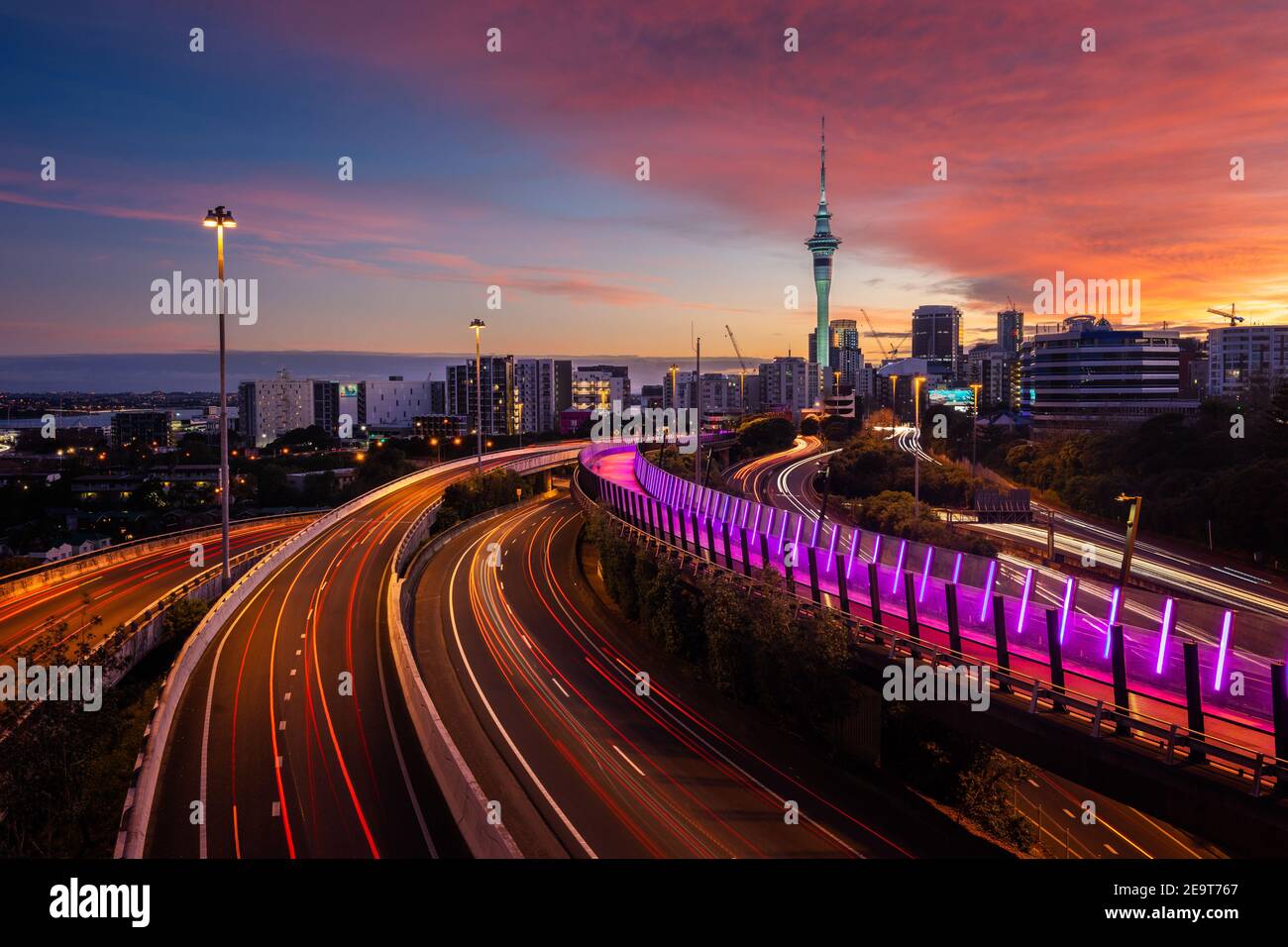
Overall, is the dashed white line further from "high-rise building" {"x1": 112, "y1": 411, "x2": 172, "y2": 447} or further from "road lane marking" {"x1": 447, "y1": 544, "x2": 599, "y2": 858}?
"high-rise building" {"x1": 112, "y1": 411, "x2": 172, "y2": 447}

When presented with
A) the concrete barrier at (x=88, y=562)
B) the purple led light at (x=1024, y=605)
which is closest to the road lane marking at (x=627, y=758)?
the purple led light at (x=1024, y=605)

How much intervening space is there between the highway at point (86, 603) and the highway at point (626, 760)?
9696 mm

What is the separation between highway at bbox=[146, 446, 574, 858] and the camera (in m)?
14.1

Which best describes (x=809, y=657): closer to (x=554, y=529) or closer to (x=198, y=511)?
(x=554, y=529)

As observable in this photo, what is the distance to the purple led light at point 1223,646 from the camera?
1162 centimetres

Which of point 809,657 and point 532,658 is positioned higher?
point 809,657

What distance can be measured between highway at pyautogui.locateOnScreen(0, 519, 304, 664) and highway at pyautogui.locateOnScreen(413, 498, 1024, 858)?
970 cm

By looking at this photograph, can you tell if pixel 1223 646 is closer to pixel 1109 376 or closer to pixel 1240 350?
pixel 1109 376

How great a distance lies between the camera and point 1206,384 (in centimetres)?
17475

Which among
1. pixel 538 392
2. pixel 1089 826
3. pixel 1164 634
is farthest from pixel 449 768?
pixel 538 392

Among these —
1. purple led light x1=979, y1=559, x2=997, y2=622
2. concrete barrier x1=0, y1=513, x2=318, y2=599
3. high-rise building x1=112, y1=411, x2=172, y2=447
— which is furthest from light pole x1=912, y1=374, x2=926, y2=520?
high-rise building x1=112, y1=411, x2=172, y2=447

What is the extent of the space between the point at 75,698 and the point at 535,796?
1058 cm

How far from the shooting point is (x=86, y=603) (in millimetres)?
25875
